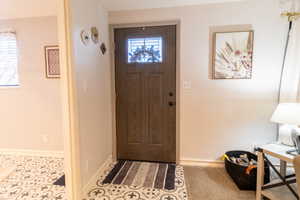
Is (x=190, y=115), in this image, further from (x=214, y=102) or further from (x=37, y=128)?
(x=37, y=128)

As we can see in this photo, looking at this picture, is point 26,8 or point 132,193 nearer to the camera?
point 132,193

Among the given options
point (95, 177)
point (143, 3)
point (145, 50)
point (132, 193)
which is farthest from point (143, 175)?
point (143, 3)

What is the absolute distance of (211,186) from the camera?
2.22 m

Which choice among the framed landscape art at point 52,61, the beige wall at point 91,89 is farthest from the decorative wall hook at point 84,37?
the framed landscape art at point 52,61

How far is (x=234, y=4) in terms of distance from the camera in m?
2.46

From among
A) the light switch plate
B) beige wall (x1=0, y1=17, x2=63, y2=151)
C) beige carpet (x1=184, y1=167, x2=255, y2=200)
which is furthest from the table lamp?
beige wall (x1=0, y1=17, x2=63, y2=151)

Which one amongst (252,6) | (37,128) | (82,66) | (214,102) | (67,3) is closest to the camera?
(67,3)

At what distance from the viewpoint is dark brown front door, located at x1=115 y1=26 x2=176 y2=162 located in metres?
2.69

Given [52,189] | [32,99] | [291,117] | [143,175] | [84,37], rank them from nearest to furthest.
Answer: [291,117]
[84,37]
[52,189]
[143,175]
[32,99]

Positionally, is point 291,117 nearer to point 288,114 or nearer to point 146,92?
point 288,114

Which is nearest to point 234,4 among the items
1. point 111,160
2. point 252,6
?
point 252,6

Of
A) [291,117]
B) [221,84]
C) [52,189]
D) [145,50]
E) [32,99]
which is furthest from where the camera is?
[32,99]

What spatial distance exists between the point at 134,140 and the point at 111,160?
Result: 1.59 ft

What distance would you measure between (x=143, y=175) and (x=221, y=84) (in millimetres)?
1658
